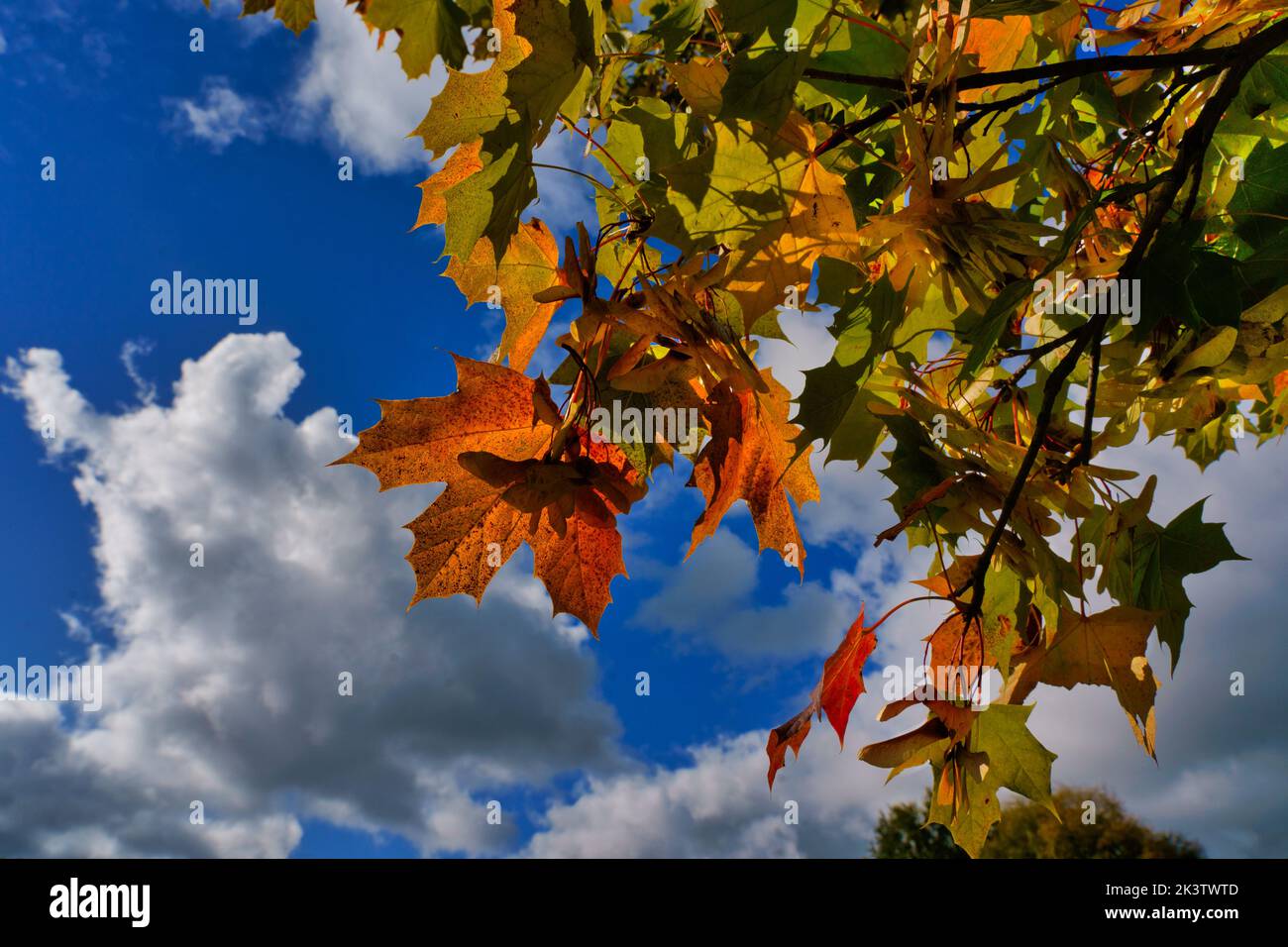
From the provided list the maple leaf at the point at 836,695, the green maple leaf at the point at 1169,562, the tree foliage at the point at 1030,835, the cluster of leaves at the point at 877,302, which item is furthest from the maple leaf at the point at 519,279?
the tree foliage at the point at 1030,835

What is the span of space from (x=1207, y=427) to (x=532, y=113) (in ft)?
7.41

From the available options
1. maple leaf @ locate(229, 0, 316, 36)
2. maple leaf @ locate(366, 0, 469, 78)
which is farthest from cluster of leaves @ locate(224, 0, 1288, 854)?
maple leaf @ locate(229, 0, 316, 36)

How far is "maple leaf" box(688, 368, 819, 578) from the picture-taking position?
3.53ft

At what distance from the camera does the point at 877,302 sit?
108 centimetres

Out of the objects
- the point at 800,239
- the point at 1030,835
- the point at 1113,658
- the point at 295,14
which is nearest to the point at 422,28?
the point at 295,14

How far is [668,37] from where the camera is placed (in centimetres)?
128

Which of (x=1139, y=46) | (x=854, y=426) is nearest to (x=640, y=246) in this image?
(x=854, y=426)

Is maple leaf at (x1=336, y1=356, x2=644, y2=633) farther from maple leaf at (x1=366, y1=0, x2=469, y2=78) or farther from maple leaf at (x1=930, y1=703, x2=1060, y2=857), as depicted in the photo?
maple leaf at (x1=366, y1=0, x2=469, y2=78)

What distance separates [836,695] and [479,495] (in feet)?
1.80

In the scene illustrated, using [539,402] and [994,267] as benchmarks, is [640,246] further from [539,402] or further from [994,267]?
[994,267]

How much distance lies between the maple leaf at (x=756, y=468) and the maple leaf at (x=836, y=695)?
0.40 ft

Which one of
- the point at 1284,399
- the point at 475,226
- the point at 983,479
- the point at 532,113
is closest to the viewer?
the point at 532,113

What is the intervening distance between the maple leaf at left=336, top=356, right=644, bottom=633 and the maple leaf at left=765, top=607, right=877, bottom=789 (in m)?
0.29

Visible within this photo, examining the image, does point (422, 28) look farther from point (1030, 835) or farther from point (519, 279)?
point (1030, 835)
